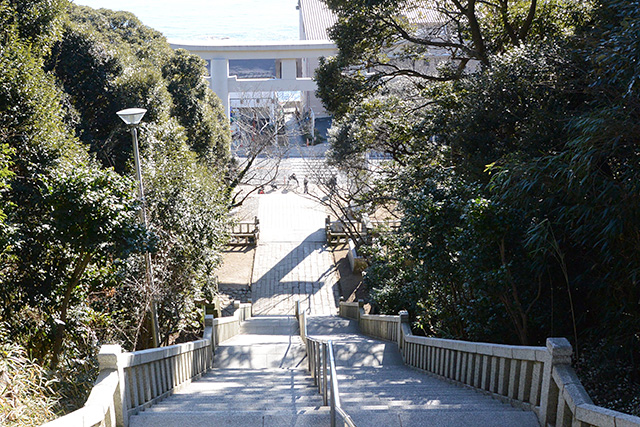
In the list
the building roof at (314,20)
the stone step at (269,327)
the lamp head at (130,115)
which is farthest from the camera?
the building roof at (314,20)

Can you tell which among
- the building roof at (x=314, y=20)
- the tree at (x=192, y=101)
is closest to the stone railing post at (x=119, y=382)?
the tree at (x=192, y=101)

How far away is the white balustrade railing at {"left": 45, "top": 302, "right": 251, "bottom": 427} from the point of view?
3.97m

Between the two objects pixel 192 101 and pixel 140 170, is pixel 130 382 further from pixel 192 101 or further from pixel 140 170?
pixel 192 101

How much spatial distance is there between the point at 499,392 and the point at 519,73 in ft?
14.0

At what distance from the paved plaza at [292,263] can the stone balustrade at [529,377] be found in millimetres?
10022

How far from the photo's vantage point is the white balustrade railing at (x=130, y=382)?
3.97 meters

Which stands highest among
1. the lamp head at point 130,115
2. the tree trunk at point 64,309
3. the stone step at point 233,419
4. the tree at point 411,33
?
the tree at point 411,33

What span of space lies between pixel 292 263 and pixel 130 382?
1536 centimetres

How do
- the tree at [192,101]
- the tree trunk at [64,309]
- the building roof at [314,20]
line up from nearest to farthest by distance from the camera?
the tree trunk at [64,309] → the tree at [192,101] → the building roof at [314,20]

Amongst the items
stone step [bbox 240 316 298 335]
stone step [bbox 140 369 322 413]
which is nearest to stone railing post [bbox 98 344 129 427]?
stone step [bbox 140 369 322 413]

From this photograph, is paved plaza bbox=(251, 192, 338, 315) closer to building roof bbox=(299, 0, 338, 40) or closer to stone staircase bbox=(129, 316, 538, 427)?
stone staircase bbox=(129, 316, 538, 427)

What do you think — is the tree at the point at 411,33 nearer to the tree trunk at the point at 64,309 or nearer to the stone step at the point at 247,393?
the stone step at the point at 247,393

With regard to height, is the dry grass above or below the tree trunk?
below

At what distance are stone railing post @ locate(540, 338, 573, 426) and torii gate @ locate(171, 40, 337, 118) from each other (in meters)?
24.7
